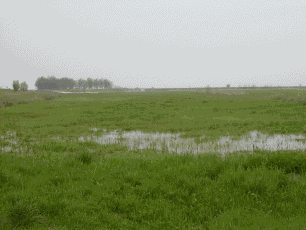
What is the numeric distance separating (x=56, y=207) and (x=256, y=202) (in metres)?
5.81

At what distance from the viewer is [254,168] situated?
698 cm

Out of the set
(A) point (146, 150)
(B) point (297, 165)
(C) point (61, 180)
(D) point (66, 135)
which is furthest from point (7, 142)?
(B) point (297, 165)

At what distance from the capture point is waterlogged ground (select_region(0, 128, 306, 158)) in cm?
1088

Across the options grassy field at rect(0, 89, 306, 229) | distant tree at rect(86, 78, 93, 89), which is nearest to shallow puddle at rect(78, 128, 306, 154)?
grassy field at rect(0, 89, 306, 229)

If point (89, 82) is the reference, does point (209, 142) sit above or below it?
below

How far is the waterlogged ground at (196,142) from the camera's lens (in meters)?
10.9

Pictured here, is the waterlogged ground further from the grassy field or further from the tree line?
the tree line

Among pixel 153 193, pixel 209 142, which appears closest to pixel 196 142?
pixel 209 142

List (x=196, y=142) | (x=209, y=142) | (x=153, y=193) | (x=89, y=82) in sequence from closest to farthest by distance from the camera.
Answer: (x=153, y=193) → (x=209, y=142) → (x=196, y=142) → (x=89, y=82)

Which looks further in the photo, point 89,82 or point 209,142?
point 89,82

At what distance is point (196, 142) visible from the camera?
1252cm

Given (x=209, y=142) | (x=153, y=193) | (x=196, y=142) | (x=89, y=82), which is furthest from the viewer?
(x=89, y=82)

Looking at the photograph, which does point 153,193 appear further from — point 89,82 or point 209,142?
point 89,82

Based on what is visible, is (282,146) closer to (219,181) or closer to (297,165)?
(297,165)
